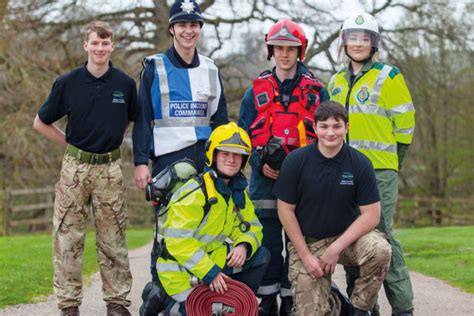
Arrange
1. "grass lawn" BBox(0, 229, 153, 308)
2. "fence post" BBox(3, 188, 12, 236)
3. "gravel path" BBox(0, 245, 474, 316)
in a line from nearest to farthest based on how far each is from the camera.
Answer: "gravel path" BBox(0, 245, 474, 316)
"grass lawn" BBox(0, 229, 153, 308)
"fence post" BBox(3, 188, 12, 236)

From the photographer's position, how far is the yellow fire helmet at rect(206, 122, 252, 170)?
535cm

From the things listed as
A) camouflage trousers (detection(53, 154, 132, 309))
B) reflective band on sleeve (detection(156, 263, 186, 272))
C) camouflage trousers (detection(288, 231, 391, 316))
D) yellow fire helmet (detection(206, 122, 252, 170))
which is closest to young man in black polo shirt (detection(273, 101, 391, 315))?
camouflage trousers (detection(288, 231, 391, 316))

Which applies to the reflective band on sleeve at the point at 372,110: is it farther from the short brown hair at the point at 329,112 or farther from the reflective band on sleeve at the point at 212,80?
the reflective band on sleeve at the point at 212,80

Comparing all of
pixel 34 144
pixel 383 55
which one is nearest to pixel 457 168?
pixel 383 55

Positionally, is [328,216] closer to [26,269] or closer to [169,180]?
[169,180]

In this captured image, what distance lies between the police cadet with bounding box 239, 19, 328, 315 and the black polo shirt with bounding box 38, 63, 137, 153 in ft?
3.17

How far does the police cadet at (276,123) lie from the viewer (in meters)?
5.69

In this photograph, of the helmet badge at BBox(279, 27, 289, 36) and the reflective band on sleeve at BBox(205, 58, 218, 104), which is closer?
the helmet badge at BBox(279, 27, 289, 36)

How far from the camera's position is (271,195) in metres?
5.84

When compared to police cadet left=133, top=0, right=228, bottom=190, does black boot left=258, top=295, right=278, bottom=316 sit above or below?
below

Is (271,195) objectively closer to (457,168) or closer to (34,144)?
(34,144)

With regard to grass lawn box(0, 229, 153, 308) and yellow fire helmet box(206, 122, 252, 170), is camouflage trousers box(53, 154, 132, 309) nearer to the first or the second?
yellow fire helmet box(206, 122, 252, 170)

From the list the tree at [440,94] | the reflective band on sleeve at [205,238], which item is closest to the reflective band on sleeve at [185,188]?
the reflective band on sleeve at [205,238]

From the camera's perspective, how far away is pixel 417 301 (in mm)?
7555
